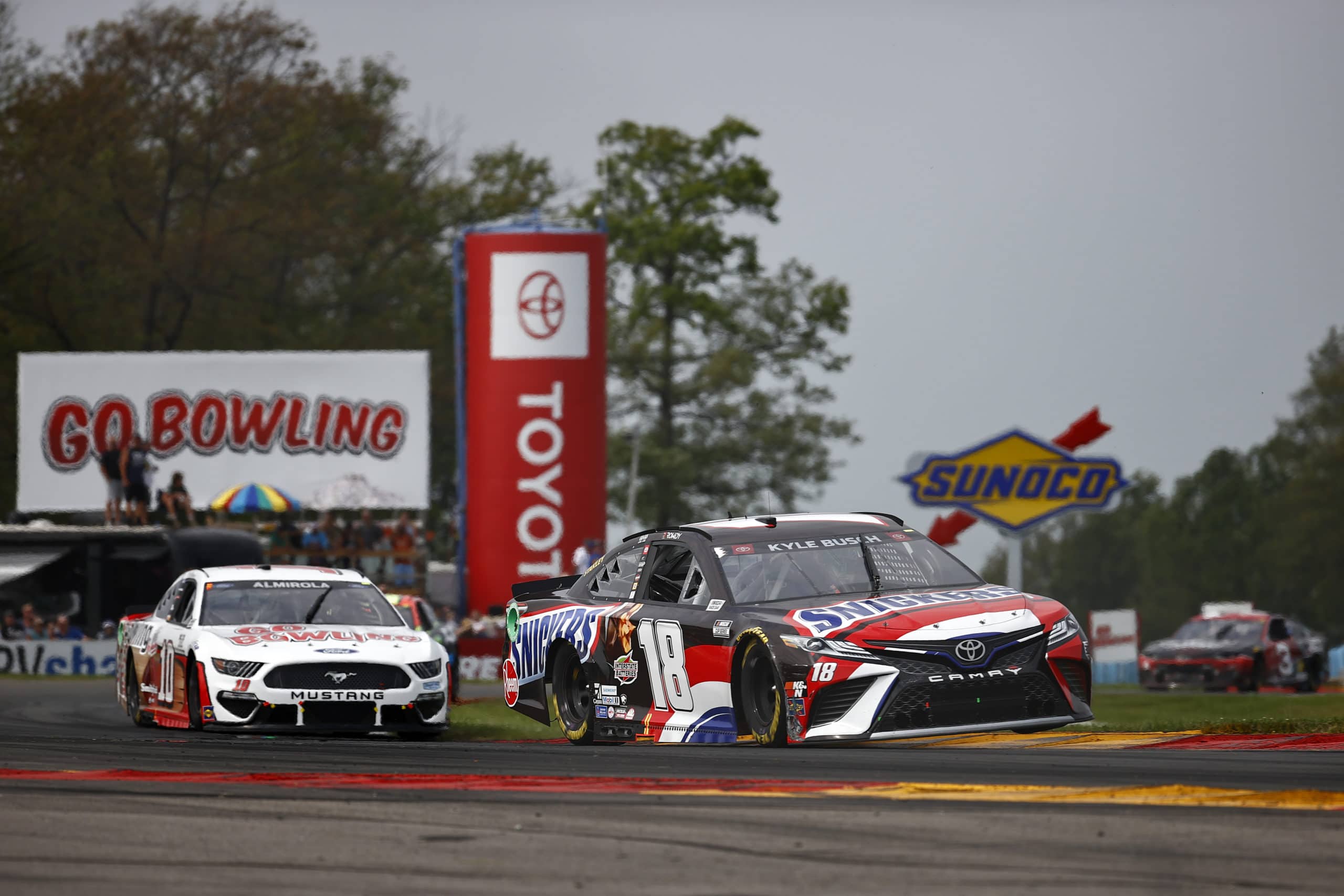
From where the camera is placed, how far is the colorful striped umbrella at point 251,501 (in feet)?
132

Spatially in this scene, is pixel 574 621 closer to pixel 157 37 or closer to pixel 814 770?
pixel 814 770

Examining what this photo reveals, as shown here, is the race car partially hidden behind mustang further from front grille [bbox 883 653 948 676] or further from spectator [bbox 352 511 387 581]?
front grille [bbox 883 653 948 676]

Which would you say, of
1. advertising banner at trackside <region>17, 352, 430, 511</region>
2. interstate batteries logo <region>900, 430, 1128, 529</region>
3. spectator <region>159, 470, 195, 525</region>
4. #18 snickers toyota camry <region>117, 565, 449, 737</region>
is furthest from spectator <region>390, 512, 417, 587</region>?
#18 snickers toyota camry <region>117, 565, 449, 737</region>

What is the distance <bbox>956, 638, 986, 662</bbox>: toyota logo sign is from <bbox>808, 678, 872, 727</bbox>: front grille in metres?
0.50

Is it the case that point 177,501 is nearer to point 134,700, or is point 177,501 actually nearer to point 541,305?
point 541,305

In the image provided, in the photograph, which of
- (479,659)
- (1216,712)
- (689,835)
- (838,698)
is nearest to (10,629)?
(479,659)

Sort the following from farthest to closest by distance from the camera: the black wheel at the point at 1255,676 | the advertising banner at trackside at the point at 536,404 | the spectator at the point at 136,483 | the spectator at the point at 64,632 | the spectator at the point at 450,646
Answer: the advertising banner at trackside at the point at 536,404 < the spectator at the point at 136,483 < the spectator at the point at 64,632 < the black wheel at the point at 1255,676 < the spectator at the point at 450,646

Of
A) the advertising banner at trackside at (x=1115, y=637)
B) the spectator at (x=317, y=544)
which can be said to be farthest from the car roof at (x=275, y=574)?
the advertising banner at trackside at (x=1115, y=637)

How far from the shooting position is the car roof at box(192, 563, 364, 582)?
16.5 m

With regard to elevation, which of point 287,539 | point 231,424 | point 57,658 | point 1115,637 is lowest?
point 1115,637

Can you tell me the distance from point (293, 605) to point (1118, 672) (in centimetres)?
2972

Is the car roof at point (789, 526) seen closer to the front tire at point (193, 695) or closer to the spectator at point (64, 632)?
the front tire at point (193, 695)

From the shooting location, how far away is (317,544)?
37500mm

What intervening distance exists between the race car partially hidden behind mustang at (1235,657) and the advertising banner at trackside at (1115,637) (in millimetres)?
8380
